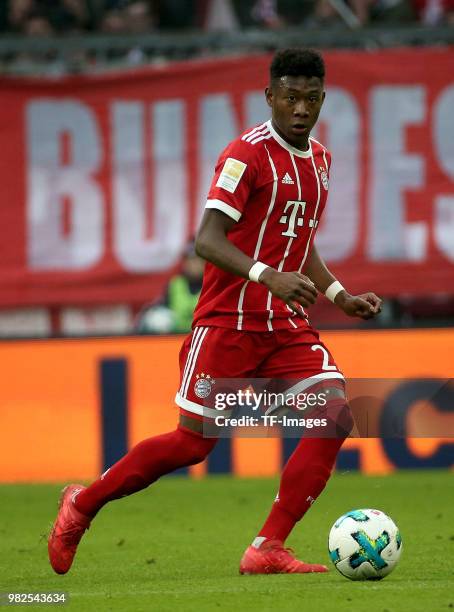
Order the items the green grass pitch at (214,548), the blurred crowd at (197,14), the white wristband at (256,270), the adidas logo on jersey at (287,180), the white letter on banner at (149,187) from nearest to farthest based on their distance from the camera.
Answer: the green grass pitch at (214,548)
the white wristband at (256,270)
the adidas logo on jersey at (287,180)
the white letter on banner at (149,187)
the blurred crowd at (197,14)

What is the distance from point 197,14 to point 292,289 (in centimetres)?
864

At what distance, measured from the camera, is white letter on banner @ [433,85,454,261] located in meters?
13.0

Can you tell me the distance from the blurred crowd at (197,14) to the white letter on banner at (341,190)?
3.60 ft

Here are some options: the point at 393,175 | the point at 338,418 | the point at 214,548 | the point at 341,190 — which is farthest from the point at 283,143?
the point at 393,175

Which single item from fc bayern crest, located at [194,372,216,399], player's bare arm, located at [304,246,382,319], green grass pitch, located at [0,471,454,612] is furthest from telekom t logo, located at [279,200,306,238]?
green grass pitch, located at [0,471,454,612]

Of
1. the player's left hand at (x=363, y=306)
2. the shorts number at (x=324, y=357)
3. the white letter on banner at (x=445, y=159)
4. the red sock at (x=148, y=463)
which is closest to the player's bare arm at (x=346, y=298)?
the player's left hand at (x=363, y=306)

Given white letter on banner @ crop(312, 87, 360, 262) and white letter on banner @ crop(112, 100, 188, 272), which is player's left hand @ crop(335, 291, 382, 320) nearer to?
white letter on banner @ crop(312, 87, 360, 262)

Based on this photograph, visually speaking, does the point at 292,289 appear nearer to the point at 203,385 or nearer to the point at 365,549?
the point at 203,385

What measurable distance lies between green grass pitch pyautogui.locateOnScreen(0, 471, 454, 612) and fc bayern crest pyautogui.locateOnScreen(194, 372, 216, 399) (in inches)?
A: 32.5

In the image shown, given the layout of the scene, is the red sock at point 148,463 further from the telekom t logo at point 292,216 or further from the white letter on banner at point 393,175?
the white letter on banner at point 393,175

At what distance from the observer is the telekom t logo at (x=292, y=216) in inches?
255

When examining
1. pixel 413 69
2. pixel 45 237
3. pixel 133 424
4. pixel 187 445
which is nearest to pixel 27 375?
pixel 133 424

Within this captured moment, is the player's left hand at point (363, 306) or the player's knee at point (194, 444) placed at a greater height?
the player's left hand at point (363, 306)

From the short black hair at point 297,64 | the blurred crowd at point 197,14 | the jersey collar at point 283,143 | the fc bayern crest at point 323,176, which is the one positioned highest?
the blurred crowd at point 197,14
